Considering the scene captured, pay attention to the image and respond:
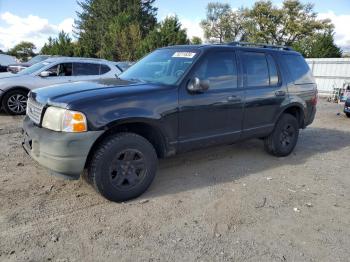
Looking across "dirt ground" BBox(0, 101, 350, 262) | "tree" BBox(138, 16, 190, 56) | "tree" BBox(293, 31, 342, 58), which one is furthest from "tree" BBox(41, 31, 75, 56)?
"dirt ground" BBox(0, 101, 350, 262)

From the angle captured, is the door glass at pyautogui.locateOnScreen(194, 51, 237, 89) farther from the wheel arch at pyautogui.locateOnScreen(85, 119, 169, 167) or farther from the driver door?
the wheel arch at pyautogui.locateOnScreen(85, 119, 169, 167)

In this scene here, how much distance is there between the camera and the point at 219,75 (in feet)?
15.1

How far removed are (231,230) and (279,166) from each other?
2392 mm

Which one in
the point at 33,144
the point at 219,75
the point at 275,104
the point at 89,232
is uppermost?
the point at 219,75

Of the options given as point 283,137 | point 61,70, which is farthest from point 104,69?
point 283,137

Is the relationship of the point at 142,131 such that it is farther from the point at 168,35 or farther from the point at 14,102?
the point at 168,35

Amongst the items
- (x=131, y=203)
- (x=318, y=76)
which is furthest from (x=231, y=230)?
(x=318, y=76)

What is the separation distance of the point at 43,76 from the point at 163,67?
18.0 feet

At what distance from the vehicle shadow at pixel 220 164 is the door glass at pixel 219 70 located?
4.31ft

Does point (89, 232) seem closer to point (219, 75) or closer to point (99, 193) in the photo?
point (99, 193)

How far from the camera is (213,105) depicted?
4.46 meters

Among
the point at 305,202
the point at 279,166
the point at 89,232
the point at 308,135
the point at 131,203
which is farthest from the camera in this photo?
the point at 308,135

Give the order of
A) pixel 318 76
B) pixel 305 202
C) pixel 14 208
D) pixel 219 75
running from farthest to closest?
pixel 318 76
pixel 219 75
pixel 305 202
pixel 14 208

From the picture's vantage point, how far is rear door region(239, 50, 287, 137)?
4977mm
